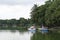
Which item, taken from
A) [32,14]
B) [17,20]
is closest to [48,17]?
[32,14]

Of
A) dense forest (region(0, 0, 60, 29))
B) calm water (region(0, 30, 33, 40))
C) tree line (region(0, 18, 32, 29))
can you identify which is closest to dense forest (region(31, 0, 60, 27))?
dense forest (region(0, 0, 60, 29))

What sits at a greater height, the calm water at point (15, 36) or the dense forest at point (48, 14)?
the dense forest at point (48, 14)

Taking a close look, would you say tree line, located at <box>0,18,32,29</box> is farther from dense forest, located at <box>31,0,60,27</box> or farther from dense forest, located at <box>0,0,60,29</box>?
dense forest, located at <box>31,0,60,27</box>

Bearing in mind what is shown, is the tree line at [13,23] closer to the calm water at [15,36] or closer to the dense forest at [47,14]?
the dense forest at [47,14]

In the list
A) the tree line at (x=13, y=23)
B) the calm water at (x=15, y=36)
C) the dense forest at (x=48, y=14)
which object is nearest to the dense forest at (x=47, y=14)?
the dense forest at (x=48, y=14)

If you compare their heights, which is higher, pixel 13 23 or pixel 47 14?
pixel 47 14

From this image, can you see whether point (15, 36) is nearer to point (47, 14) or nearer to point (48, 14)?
point (48, 14)

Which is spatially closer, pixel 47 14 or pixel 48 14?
pixel 48 14

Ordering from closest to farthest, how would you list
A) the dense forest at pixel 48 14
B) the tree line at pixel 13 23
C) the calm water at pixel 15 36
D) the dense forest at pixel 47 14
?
1. the calm water at pixel 15 36
2. the dense forest at pixel 48 14
3. the dense forest at pixel 47 14
4. the tree line at pixel 13 23

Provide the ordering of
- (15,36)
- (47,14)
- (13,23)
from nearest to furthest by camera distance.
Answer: (15,36), (47,14), (13,23)

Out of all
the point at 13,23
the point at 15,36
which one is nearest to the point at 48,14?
the point at 15,36

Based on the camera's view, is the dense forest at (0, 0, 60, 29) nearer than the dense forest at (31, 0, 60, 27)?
No

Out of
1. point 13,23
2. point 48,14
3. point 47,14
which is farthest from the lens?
point 13,23

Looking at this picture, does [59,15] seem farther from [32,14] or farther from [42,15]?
[32,14]
